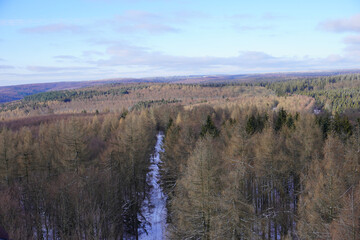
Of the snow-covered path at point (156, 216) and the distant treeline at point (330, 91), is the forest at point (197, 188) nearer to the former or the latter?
the snow-covered path at point (156, 216)

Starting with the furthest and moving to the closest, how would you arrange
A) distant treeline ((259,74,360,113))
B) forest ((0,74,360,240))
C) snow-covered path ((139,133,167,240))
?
distant treeline ((259,74,360,113)) < snow-covered path ((139,133,167,240)) < forest ((0,74,360,240))

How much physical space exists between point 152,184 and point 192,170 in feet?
78.3

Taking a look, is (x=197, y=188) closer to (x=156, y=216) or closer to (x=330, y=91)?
(x=156, y=216)

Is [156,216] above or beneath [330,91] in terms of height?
beneath

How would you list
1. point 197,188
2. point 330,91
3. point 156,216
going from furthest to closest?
point 330,91
point 156,216
point 197,188

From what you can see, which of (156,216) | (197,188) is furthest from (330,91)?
(197,188)

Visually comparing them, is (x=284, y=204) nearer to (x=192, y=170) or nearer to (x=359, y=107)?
(x=192, y=170)

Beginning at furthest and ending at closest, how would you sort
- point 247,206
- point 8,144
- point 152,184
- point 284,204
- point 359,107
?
point 359,107
point 152,184
point 8,144
point 284,204
point 247,206

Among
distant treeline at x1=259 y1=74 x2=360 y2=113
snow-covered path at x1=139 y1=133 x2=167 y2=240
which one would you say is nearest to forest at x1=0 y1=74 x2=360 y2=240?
snow-covered path at x1=139 y1=133 x2=167 y2=240

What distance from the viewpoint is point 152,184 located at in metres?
40.9

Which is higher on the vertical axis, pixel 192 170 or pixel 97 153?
pixel 192 170

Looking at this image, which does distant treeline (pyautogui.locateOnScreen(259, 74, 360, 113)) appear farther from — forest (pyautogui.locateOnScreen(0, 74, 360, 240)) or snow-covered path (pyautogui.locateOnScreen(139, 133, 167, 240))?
snow-covered path (pyautogui.locateOnScreen(139, 133, 167, 240))

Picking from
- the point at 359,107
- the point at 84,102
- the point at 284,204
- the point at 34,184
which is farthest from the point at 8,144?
the point at 84,102

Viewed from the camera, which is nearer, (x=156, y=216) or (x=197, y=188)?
(x=197, y=188)
